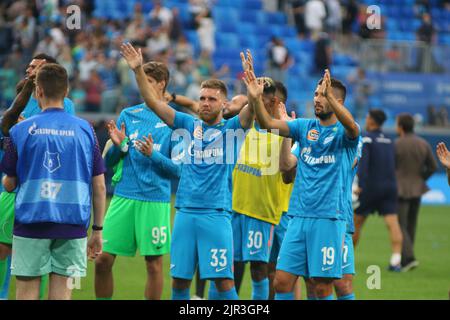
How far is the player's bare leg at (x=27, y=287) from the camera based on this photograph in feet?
25.4

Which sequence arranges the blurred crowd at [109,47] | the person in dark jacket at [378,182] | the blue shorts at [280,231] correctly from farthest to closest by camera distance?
the blurred crowd at [109,47] < the person in dark jacket at [378,182] < the blue shorts at [280,231]

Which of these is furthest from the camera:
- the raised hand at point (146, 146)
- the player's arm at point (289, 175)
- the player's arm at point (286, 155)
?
the player's arm at point (289, 175)

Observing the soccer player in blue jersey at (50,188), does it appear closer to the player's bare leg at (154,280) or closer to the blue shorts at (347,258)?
the player's bare leg at (154,280)

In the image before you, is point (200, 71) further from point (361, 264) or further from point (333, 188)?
point (333, 188)

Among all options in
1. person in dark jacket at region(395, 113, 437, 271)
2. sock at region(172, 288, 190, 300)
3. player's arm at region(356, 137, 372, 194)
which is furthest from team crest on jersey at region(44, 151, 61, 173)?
person in dark jacket at region(395, 113, 437, 271)

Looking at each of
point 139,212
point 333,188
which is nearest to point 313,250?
point 333,188

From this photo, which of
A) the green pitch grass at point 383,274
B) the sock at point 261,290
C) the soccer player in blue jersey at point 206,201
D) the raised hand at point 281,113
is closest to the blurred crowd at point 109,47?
the green pitch grass at point 383,274

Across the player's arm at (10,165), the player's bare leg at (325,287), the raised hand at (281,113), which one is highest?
the raised hand at (281,113)

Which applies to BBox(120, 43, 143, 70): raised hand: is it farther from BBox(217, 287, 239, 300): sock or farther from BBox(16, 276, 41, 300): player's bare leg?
BBox(217, 287, 239, 300): sock

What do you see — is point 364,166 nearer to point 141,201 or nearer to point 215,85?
point 141,201

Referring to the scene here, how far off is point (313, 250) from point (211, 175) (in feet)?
4.02

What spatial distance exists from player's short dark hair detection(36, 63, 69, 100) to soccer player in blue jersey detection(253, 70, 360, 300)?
2.00 metres

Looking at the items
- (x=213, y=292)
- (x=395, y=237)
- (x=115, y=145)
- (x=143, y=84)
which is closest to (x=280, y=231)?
(x=213, y=292)

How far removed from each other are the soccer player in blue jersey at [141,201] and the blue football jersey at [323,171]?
1615 millimetres
